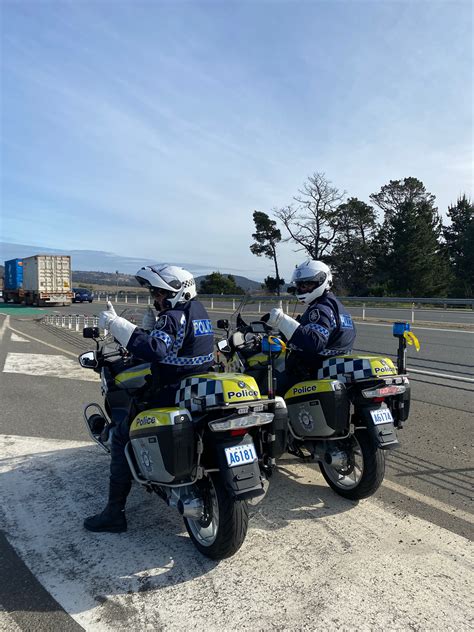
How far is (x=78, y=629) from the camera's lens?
8.07 ft

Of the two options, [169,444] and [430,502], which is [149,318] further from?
[430,502]

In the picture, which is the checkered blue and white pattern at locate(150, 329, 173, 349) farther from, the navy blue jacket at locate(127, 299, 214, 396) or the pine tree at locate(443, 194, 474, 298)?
the pine tree at locate(443, 194, 474, 298)

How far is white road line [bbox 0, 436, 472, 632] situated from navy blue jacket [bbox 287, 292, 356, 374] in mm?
1128

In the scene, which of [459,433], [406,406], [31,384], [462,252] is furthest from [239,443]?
[462,252]

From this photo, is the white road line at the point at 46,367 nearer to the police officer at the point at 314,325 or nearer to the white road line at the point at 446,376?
the police officer at the point at 314,325

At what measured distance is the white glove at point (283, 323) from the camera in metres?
4.37

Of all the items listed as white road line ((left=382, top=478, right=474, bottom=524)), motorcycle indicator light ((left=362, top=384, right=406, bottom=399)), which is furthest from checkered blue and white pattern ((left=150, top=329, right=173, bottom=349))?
white road line ((left=382, top=478, right=474, bottom=524))

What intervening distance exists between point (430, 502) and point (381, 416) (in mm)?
882

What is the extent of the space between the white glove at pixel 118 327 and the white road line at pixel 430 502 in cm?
255

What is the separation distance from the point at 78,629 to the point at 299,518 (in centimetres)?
174

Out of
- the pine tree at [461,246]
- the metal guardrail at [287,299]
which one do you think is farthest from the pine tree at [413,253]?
the metal guardrail at [287,299]

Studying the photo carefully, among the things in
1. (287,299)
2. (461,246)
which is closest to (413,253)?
(461,246)

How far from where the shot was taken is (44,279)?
124 feet

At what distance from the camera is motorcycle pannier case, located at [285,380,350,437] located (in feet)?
12.0
